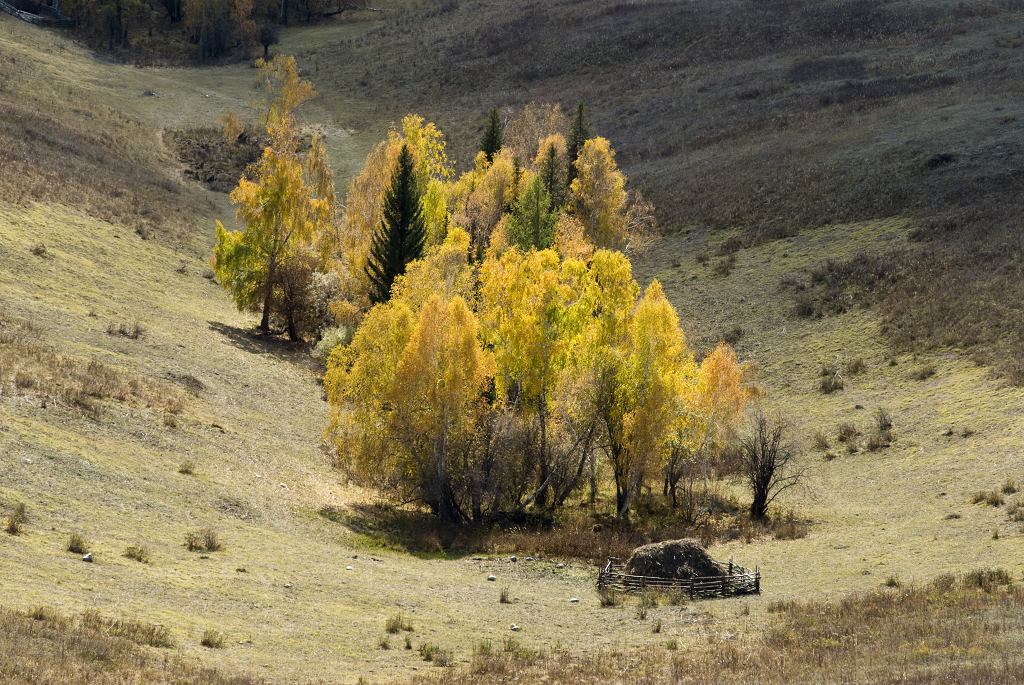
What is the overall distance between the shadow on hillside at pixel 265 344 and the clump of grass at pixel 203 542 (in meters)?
30.8

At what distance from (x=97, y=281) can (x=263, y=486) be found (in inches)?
1074

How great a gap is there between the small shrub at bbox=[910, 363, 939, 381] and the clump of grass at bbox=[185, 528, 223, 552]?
3530cm

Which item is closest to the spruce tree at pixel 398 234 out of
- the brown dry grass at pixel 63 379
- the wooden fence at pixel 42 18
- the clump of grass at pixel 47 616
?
the brown dry grass at pixel 63 379

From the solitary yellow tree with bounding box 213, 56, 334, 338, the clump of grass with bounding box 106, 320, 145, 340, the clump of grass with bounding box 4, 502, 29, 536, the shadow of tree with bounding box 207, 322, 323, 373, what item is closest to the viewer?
the clump of grass with bounding box 4, 502, 29, 536

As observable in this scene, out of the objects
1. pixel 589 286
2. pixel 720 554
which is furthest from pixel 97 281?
pixel 720 554

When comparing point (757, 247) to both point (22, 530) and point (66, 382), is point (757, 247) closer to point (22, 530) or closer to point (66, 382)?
point (66, 382)

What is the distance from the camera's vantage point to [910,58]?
102m

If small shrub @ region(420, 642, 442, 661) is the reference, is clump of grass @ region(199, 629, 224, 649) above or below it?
above

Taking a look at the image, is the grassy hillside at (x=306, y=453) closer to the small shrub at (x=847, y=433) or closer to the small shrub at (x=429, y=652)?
the small shrub at (x=429, y=652)

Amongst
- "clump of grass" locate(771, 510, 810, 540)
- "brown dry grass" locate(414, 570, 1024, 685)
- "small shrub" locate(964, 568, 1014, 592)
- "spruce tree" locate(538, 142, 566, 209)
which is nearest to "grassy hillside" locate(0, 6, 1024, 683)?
"brown dry grass" locate(414, 570, 1024, 685)

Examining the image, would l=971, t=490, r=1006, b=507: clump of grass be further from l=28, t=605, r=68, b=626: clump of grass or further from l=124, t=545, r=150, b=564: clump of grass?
l=28, t=605, r=68, b=626: clump of grass

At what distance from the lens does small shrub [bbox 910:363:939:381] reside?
51281mm

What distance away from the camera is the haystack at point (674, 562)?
3159 centimetres

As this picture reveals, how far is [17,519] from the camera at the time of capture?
26.1m
